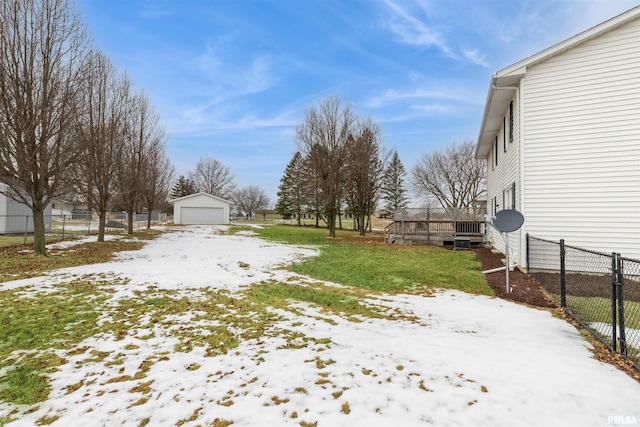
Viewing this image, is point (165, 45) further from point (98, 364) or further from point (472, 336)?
point (472, 336)

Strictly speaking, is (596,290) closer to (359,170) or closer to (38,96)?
(38,96)

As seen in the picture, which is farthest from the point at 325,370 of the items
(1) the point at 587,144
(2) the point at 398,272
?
(1) the point at 587,144

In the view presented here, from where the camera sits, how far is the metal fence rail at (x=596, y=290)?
362 centimetres

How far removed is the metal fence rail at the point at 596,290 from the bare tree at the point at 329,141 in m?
13.3

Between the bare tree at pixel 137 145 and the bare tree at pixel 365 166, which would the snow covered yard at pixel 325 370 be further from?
the bare tree at pixel 365 166

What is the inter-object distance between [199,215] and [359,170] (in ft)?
65.1

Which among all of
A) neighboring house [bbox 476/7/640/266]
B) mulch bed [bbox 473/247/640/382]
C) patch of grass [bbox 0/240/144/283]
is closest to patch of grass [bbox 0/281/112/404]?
patch of grass [bbox 0/240/144/283]

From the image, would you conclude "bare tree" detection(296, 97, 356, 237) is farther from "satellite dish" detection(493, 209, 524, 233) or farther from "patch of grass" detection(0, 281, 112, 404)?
"patch of grass" detection(0, 281, 112, 404)

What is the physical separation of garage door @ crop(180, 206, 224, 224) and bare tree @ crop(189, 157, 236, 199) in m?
22.5

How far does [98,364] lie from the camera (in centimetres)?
331

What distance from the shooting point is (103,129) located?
15070 mm

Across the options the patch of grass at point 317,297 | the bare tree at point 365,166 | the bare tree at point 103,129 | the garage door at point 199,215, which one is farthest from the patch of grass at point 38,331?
the garage door at point 199,215

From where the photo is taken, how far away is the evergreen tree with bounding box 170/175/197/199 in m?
57.8

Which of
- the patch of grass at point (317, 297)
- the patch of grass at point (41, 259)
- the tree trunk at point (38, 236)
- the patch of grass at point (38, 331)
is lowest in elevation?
the patch of grass at point (317, 297)
